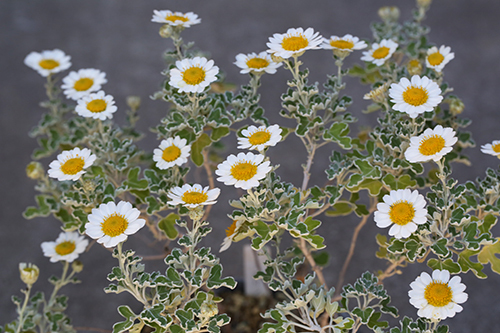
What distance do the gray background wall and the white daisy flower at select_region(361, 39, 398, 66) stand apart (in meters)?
1.02

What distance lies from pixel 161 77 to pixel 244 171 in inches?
79.6

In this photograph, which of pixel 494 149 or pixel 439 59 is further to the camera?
pixel 439 59

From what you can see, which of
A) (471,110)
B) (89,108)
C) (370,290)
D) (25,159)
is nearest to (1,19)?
(25,159)

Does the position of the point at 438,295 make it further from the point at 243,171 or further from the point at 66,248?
the point at 66,248

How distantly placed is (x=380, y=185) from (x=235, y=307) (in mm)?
578

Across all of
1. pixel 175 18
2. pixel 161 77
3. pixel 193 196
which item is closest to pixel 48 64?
pixel 175 18

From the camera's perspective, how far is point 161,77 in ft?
9.15

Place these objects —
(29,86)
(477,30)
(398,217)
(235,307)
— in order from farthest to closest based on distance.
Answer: (477,30) → (29,86) → (235,307) → (398,217)

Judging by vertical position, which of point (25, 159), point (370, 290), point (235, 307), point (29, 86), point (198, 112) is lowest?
point (370, 290)

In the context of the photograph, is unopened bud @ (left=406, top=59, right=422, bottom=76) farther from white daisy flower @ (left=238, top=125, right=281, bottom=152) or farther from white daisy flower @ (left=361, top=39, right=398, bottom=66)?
white daisy flower @ (left=238, top=125, right=281, bottom=152)

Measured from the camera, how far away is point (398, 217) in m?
0.88

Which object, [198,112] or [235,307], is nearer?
[198,112]

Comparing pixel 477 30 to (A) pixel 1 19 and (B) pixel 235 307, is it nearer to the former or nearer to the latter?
(B) pixel 235 307

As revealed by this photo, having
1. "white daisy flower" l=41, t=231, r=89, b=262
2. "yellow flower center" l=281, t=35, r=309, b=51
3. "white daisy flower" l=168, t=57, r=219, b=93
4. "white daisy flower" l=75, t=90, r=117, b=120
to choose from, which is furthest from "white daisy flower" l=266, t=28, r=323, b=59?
"white daisy flower" l=41, t=231, r=89, b=262
